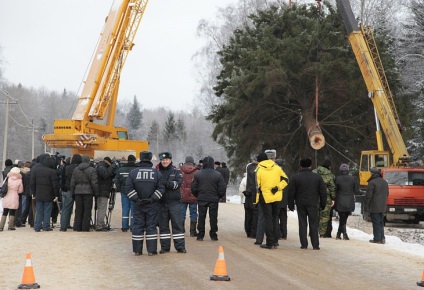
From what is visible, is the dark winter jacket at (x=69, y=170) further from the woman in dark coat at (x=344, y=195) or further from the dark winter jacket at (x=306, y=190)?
the woman in dark coat at (x=344, y=195)

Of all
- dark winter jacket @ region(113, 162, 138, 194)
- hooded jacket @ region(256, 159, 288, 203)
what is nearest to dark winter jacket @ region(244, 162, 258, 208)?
hooded jacket @ region(256, 159, 288, 203)

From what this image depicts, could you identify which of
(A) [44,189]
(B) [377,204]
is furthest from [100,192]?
(B) [377,204]

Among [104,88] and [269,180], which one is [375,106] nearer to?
[104,88]

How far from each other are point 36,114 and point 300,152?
318 ft

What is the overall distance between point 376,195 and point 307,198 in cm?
371

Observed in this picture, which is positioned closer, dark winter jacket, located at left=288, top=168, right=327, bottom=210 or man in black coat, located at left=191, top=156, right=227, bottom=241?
dark winter jacket, located at left=288, top=168, right=327, bottom=210

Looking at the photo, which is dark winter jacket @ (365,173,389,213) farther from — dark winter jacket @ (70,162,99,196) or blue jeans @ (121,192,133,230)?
dark winter jacket @ (70,162,99,196)

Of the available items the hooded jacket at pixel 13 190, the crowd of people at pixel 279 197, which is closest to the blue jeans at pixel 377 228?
the crowd of people at pixel 279 197

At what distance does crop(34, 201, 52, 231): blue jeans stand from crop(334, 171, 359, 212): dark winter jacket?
25.3 ft

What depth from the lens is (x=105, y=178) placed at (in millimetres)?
17641

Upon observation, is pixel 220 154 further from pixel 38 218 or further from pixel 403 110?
pixel 38 218

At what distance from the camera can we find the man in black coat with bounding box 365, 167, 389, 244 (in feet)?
57.4

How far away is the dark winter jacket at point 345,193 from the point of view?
17.6m

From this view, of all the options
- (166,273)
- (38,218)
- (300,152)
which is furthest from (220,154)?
(166,273)
